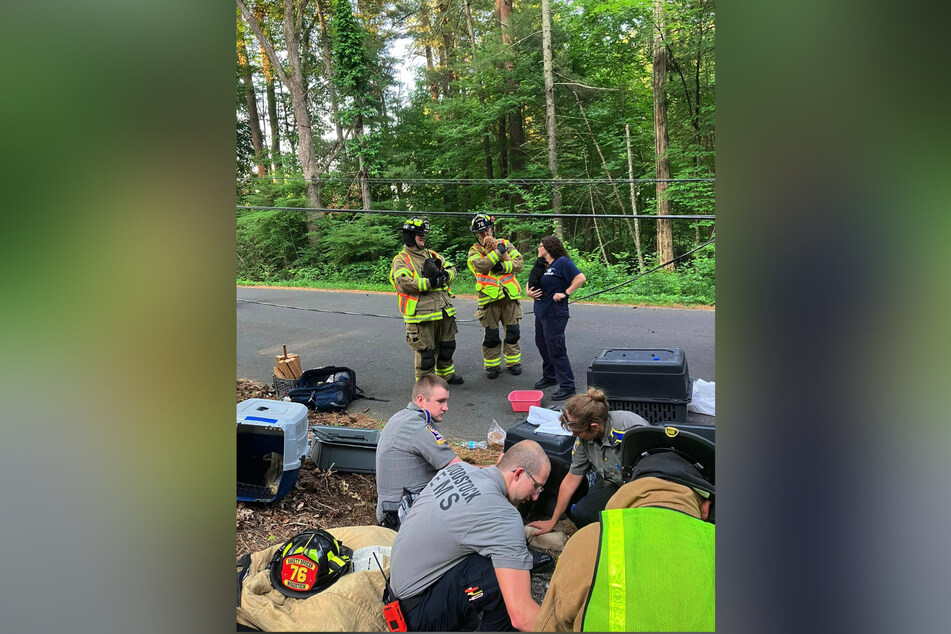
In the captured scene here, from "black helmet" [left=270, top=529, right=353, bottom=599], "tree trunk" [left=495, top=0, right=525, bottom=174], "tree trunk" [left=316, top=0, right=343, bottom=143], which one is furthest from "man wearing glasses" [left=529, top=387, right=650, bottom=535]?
"tree trunk" [left=316, top=0, right=343, bottom=143]

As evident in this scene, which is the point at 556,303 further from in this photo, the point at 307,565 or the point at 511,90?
the point at 511,90

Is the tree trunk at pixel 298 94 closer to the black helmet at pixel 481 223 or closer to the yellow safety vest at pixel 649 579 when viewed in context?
the black helmet at pixel 481 223

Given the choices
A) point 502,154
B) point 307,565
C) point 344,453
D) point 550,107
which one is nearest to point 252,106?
point 502,154

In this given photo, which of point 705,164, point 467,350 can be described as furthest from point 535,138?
point 467,350

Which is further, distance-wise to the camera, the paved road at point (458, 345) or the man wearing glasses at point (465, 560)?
the paved road at point (458, 345)

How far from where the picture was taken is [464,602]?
2.24m

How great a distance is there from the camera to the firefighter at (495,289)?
6082 millimetres

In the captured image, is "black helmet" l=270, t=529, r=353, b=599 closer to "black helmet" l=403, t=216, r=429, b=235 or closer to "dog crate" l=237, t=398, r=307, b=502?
"dog crate" l=237, t=398, r=307, b=502

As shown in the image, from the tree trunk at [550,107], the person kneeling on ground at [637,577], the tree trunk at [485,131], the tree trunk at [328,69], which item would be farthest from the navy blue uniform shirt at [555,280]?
the tree trunk at [328,69]

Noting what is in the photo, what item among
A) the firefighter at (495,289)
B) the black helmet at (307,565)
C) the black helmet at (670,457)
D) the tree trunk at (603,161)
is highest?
the tree trunk at (603,161)

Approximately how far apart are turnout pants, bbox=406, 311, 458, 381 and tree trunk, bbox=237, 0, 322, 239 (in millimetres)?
13841

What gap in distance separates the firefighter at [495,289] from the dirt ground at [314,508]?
194 centimetres
